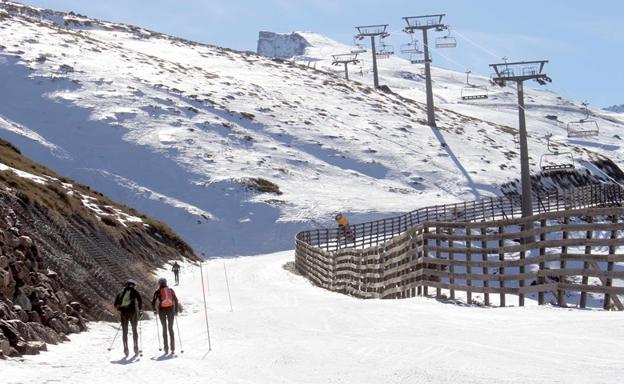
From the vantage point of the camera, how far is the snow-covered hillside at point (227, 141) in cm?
6988

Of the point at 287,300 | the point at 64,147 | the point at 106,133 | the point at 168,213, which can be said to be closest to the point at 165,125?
the point at 106,133

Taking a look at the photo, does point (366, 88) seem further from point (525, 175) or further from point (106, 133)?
point (525, 175)

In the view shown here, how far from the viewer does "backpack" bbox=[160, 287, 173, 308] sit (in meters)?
15.8

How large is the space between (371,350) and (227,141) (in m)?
71.1

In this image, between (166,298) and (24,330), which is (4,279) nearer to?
(24,330)

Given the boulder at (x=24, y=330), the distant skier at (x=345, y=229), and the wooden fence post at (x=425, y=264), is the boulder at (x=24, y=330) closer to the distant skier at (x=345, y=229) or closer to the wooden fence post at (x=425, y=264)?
the wooden fence post at (x=425, y=264)

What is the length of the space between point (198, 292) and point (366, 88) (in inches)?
3685

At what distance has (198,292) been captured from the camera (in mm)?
32750

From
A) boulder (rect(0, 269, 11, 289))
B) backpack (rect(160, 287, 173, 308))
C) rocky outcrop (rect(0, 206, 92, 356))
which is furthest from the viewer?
boulder (rect(0, 269, 11, 289))

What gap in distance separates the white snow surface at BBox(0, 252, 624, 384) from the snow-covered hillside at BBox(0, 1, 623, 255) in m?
43.9

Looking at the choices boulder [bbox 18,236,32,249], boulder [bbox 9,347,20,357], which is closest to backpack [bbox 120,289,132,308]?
boulder [bbox 9,347,20,357]

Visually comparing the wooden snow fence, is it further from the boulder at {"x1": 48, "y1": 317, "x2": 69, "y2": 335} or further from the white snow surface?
the boulder at {"x1": 48, "y1": 317, "x2": 69, "y2": 335}

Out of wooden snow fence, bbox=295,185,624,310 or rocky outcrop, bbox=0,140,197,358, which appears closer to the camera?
rocky outcrop, bbox=0,140,197,358

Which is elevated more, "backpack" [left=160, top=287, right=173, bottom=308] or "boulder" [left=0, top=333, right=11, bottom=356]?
"backpack" [left=160, top=287, right=173, bottom=308]
